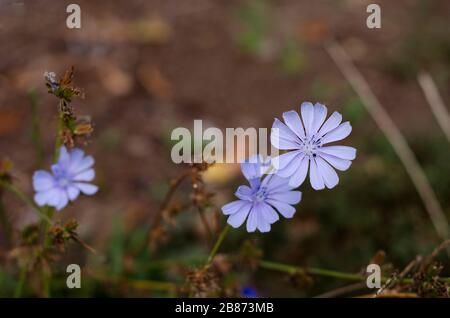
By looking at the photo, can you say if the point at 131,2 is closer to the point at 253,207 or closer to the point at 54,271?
the point at 54,271

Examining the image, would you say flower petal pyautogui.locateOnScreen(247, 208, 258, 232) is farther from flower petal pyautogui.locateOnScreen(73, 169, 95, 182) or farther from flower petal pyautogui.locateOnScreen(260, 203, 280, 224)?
flower petal pyautogui.locateOnScreen(73, 169, 95, 182)

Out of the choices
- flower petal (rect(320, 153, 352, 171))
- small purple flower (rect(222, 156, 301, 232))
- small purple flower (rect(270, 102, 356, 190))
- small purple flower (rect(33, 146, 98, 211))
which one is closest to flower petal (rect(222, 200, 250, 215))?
small purple flower (rect(222, 156, 301, 232))

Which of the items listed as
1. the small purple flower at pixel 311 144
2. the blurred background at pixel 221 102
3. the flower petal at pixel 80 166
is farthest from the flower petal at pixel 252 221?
the blurred background at pixel 221 102

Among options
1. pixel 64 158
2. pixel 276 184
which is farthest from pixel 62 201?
pixel 276 184

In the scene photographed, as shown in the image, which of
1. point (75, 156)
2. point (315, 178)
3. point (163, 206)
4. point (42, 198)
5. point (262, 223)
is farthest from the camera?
point (163, 206)

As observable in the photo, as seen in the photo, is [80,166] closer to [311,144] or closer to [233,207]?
[233,207]

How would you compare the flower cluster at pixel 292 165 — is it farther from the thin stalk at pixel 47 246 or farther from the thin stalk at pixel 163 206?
the thin stalk at pixel 47 246
